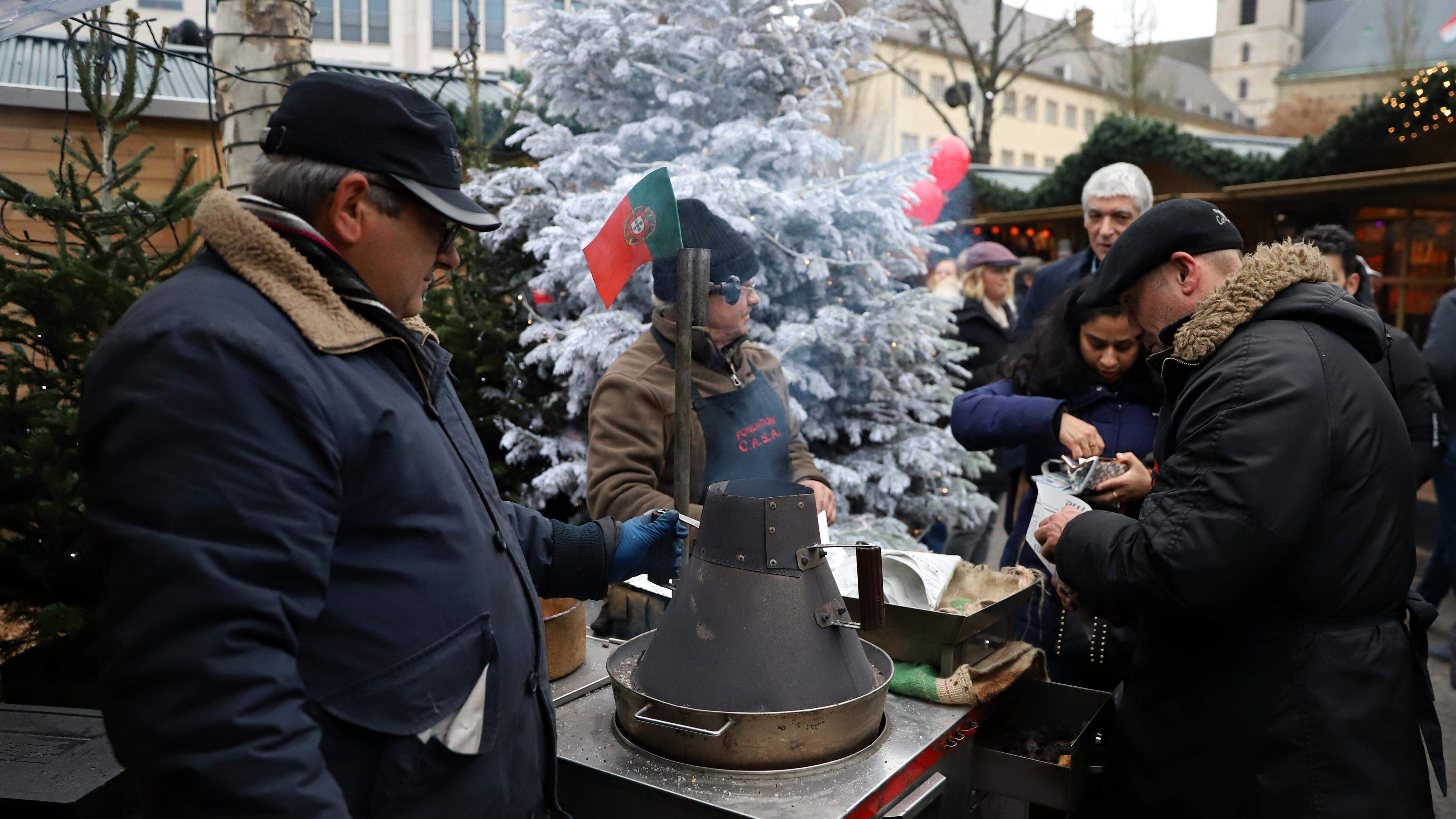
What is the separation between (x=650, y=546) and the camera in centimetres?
219

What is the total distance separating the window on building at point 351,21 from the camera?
3209cm

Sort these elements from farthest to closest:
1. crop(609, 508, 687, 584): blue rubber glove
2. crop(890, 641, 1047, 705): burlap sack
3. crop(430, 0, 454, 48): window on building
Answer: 1. crop(430, 0, 454, 48): window on building
2. crop(890, 641, 1047, 705): burlap sack
3. crop(609, 508, 687, 584): blue rubber glove

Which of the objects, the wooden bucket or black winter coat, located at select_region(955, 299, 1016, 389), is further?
black winter coat, located at select_region(955, 299, 1016, 389)

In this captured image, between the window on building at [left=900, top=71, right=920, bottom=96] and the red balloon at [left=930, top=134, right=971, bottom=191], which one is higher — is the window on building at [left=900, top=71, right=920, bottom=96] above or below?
above

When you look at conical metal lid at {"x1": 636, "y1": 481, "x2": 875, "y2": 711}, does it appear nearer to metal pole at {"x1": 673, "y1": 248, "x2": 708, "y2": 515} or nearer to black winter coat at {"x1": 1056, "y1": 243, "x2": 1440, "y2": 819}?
metal pole at {"x1": 673, "y1": 248, "x2": 708, "y2": 515}

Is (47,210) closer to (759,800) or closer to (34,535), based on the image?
(34,535)

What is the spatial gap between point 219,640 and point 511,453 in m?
3.99

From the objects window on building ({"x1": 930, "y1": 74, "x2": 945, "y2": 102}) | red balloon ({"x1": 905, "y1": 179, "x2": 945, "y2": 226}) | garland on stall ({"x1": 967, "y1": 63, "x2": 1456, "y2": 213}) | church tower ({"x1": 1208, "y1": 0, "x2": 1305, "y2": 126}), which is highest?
church tower ({"x1": 1208, "y1": 0, "x2": 1305, "y2": 126})

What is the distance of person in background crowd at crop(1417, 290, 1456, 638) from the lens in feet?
17.3

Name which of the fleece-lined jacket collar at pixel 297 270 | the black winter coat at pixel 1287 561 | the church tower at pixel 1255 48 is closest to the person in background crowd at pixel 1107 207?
the black winter coat at pixel 1287 561

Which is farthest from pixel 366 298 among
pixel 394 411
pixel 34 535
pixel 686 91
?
pixel 686 91

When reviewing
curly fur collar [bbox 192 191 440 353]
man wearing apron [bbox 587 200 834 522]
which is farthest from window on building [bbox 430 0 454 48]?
curly fur collar [bbox 192 191 440 353]

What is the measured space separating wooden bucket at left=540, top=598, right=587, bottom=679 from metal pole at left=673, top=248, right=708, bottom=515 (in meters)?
0.37

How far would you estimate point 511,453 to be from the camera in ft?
16.5
